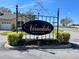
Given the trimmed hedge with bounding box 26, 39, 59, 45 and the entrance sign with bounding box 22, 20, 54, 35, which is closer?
the trimmed hedge with bounding box 26, 39, 59, 45

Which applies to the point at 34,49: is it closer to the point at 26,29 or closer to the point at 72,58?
the point at 26,29

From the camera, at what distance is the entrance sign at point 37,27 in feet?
50.1

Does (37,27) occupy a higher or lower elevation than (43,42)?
higher

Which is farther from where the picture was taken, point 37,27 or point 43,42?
point 37,27

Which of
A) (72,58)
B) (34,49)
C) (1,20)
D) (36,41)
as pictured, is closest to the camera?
(72,58)

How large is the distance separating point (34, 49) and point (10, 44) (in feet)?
6.03

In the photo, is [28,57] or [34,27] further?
[34,27]

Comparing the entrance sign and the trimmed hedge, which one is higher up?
the entrance sign

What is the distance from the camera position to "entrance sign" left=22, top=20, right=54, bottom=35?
15258 mm

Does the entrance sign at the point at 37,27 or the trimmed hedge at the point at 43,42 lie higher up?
the entrance sign at the point at 37,27

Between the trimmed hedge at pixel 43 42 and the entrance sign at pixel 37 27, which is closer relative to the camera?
the trimmed hedge at pixel 43 42

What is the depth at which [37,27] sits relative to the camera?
15.4 metres

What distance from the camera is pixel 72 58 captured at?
10.6 meters

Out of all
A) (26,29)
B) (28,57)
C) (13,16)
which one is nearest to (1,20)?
(13,16)
